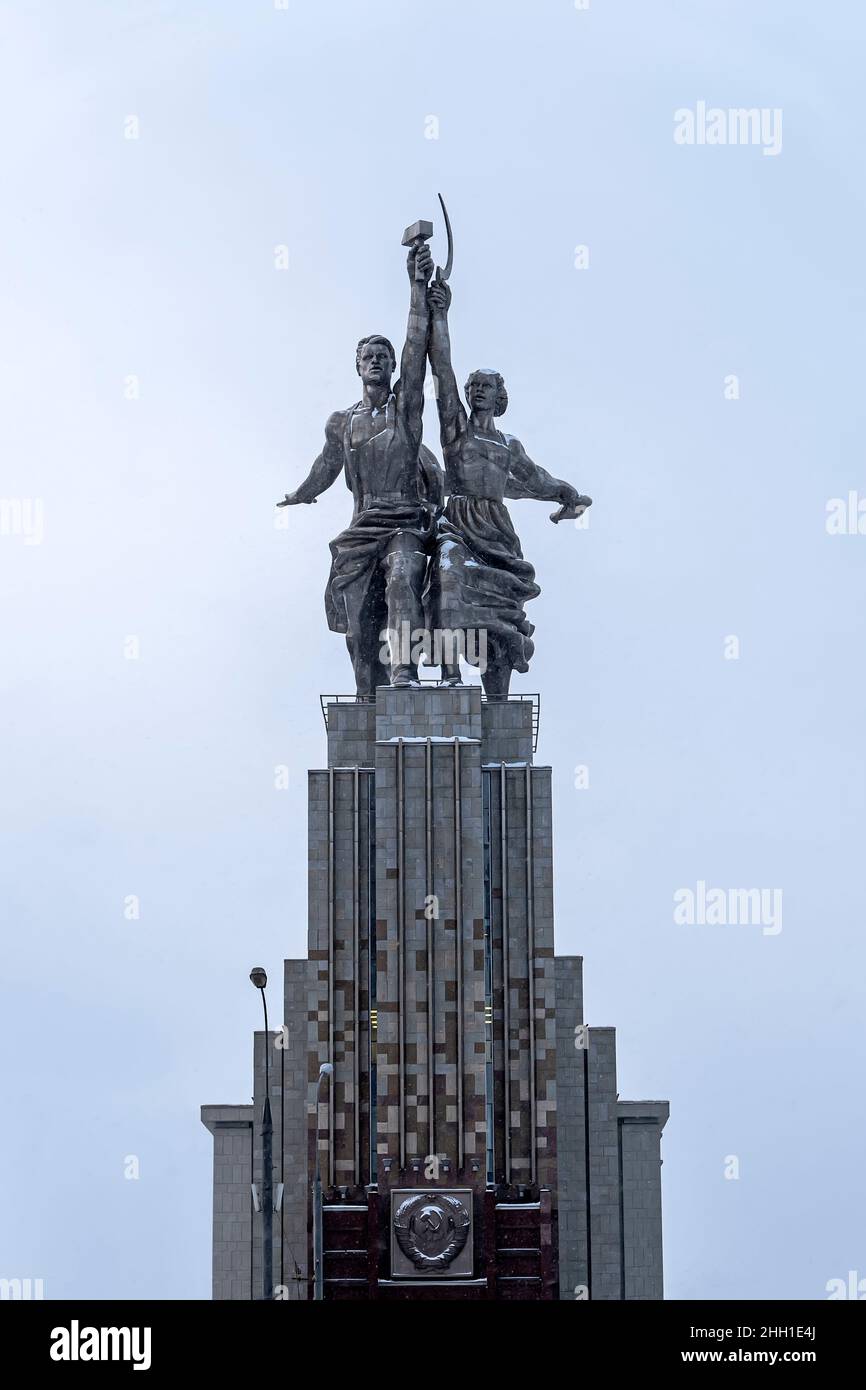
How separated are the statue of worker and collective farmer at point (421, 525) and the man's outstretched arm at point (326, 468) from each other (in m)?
0.03

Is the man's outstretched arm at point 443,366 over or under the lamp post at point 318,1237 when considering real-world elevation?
over

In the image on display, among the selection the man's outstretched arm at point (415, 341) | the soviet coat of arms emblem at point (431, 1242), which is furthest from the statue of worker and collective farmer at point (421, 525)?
the soviet coat of arms emblem at point (431, 1242)

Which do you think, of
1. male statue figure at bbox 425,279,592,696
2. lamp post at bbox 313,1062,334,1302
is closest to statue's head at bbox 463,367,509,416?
male statue figure at bbox 425,279,592,696

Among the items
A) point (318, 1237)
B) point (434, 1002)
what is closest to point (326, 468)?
point (434, 1002)

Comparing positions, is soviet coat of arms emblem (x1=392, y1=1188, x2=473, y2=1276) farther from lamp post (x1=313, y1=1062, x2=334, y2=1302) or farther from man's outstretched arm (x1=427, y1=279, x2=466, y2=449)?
man's outstretched arm (x1=427, y1=279, x2=466, y2=449)

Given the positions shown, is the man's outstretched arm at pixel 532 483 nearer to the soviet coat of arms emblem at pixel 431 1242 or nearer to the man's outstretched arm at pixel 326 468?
the man's outstretched arm at pixel 326 468

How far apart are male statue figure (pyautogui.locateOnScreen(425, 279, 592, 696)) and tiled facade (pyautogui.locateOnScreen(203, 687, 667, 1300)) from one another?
2.30 metres

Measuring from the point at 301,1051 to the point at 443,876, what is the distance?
7.75 meters

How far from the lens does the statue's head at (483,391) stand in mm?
82875

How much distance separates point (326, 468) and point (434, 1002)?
16.6 meters

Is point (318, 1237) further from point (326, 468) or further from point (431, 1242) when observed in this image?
point (326, 468)

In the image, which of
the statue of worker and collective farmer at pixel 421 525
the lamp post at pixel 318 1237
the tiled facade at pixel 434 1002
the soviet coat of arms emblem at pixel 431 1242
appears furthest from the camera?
the statue of worker and collective farmer at pixel 421 525
